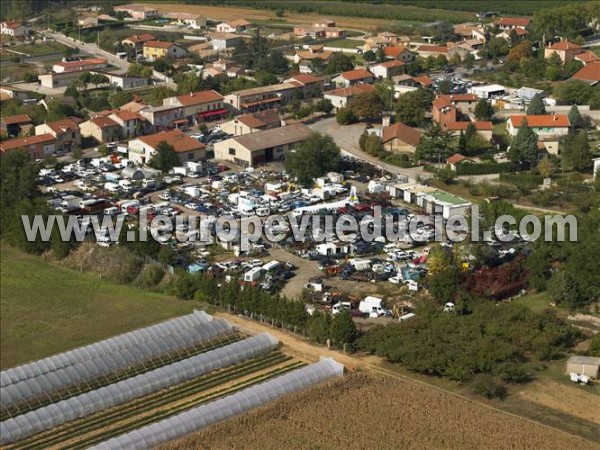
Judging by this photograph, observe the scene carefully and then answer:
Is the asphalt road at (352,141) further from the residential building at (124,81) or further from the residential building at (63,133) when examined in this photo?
the residential building at (124,81)

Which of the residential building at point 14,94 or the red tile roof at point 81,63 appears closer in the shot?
the residential building at point 14,94

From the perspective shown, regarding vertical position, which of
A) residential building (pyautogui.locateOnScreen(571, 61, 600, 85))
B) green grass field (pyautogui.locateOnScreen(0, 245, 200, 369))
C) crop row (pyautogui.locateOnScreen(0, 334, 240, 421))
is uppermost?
residential building (pyautogui.locateOnScreen(571, 61, 600, 85))

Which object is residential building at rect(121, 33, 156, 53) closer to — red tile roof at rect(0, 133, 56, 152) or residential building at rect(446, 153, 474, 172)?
red tile roof at rect(0, 133, 56, 152)

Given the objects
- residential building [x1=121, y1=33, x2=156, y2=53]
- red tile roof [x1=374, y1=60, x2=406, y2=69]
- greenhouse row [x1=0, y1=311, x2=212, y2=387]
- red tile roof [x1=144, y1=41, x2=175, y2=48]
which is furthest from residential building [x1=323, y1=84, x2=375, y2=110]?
greenhouse row [x1=0, y1=311, x2=212, y2=387]

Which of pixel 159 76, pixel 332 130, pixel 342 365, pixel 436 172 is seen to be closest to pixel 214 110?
pixel 332 130

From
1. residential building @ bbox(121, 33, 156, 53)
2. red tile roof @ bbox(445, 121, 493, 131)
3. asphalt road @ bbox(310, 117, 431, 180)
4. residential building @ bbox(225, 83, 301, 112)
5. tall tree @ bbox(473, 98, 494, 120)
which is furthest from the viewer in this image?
residential building @ bbox(121, 33, 156, 53)

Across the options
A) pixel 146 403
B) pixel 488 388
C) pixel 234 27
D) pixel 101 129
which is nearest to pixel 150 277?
pixel 146 403

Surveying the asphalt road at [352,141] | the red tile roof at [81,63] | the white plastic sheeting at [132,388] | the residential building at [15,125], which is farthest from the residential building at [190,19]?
the white plastic sheeting at [132,388]
